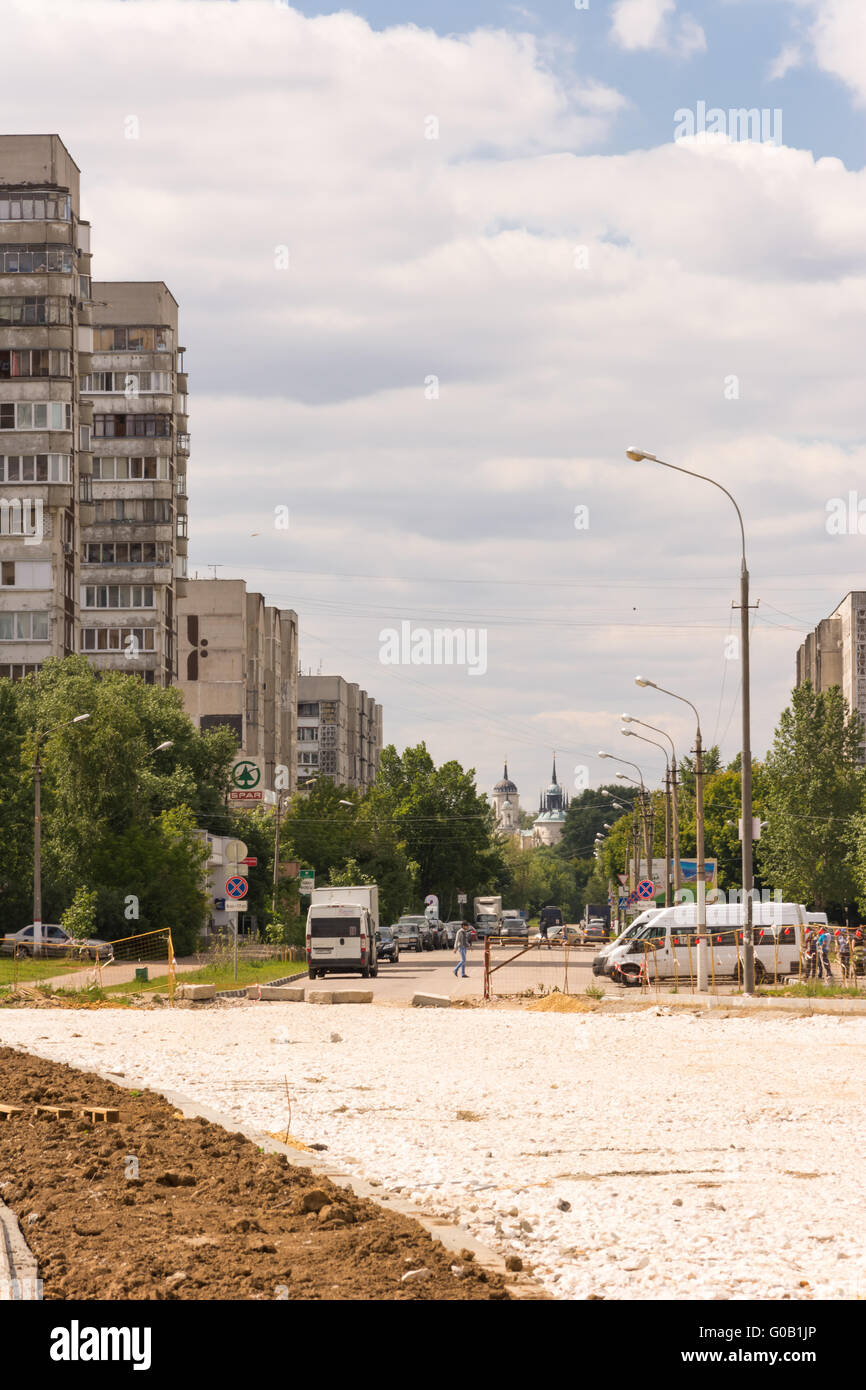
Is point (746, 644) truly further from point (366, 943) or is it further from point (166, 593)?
point (166, 593)

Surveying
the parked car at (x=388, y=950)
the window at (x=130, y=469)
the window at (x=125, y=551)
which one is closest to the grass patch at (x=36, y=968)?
the parked car at (x=388, y=950)

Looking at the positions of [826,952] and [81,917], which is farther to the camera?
[81,917]

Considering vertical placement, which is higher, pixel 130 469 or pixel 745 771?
pixel 130 469

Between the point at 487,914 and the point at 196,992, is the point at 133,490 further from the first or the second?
the point at 196,992

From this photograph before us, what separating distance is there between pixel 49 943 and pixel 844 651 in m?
72.8

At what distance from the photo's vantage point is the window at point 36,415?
85.9 metres

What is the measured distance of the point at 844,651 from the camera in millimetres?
110750

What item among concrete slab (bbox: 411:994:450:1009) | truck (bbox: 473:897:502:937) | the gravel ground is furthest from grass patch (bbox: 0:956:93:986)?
truck (bbox: 473:897:502:937)

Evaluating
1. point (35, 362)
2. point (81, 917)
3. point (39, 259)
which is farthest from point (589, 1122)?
point (39, 259)

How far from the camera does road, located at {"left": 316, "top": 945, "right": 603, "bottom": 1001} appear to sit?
4190 cm

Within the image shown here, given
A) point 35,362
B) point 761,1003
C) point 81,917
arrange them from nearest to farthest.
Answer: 1. point 761,1003
2. point 81,917
3. point 35,362

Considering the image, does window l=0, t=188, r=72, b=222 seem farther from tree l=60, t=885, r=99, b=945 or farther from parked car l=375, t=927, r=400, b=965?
parked car l=375, t=927, r=400, b=965
